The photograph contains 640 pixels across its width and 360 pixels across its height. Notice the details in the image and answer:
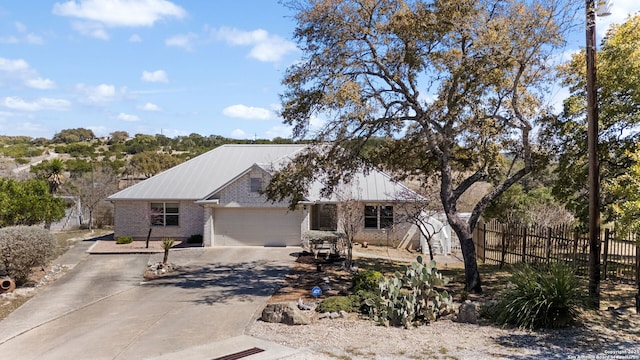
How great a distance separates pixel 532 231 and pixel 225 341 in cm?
1249

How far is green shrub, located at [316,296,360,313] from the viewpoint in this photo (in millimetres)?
12750

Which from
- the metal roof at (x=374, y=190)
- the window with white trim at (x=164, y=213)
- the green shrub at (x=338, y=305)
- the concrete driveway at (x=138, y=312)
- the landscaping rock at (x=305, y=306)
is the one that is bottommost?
the concrete driveway at (x=138, y=312)

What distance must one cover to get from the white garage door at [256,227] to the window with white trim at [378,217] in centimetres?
383

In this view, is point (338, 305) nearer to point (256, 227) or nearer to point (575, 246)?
point (575, 246)

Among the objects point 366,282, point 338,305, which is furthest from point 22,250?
point 366,282

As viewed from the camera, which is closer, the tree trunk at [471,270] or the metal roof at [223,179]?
the tree trunk at [471,270]

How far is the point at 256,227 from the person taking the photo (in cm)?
2703

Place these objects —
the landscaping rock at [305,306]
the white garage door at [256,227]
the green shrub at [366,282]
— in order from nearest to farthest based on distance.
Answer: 1. the landscaping rock at [305,306]
2. the green shrub at [366,282]
3. the white garage door at [256,227]

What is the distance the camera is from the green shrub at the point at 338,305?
12750mm

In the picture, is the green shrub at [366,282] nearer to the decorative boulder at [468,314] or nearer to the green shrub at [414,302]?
the green shrub at [414,302]

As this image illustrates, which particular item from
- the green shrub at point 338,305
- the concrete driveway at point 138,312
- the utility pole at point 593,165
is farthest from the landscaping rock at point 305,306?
the utility pole at point 593,165

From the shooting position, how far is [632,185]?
10.1 m

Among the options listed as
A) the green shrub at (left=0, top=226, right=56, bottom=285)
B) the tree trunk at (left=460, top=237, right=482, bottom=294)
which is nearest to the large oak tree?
the tree trunk at (left=460, top=237, right=482, bottom=294)

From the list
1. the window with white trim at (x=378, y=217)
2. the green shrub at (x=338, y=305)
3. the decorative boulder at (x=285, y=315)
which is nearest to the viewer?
the decorative boulder at (x=285, y=315)
